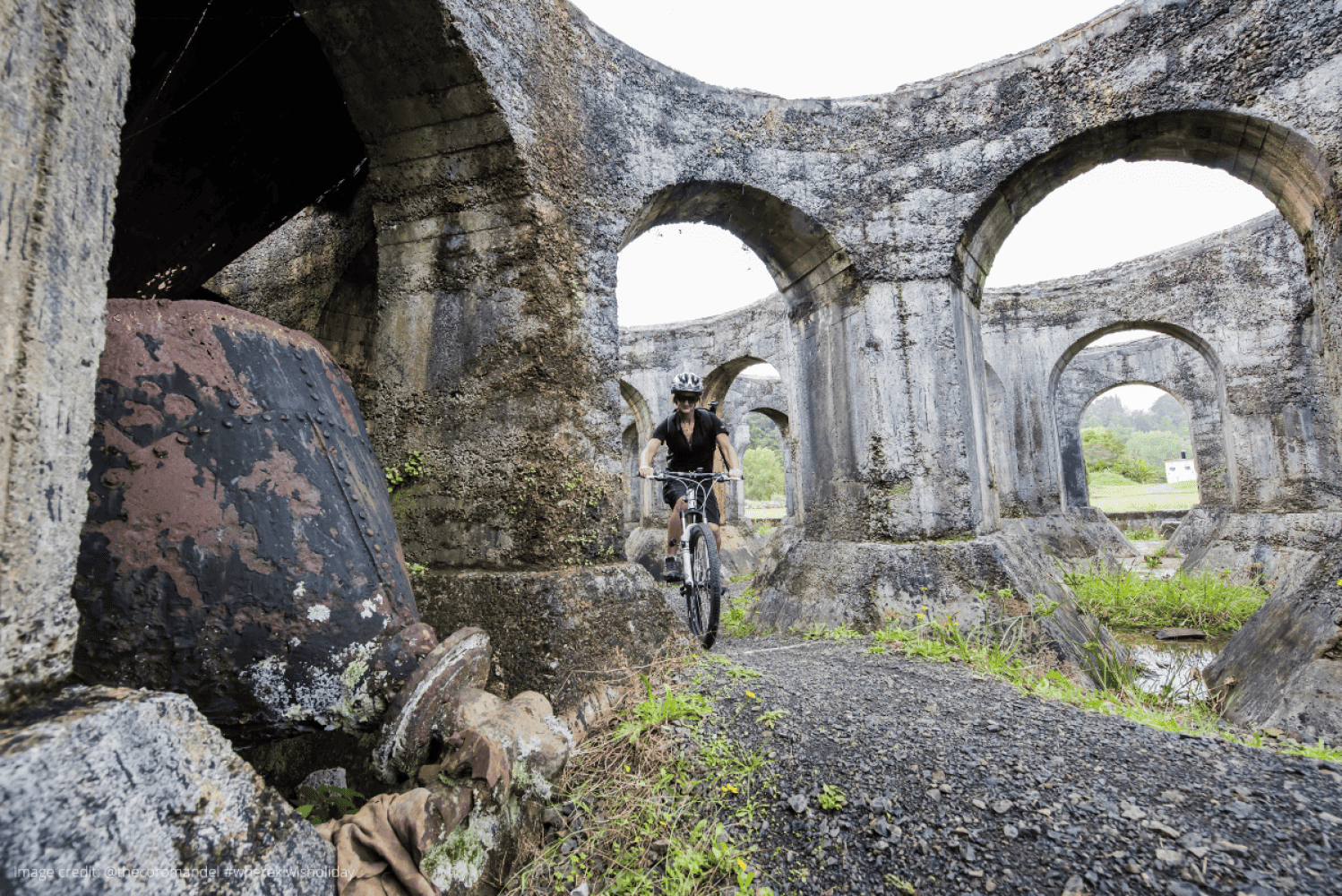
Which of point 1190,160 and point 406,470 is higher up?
point 1190,160

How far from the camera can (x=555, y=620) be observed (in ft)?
8.54

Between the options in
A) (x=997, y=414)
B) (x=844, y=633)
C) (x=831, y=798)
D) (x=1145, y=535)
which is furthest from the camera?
(x=1145, y=535)

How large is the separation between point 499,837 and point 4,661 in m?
1.23

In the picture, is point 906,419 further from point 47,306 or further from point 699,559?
point 47,306

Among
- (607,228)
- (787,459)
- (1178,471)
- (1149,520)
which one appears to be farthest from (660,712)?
(1178,471)

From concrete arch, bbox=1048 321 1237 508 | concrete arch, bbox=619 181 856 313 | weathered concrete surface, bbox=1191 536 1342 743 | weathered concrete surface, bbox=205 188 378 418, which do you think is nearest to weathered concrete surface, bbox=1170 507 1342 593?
concrete arch, bbox=1048 321 1237 508

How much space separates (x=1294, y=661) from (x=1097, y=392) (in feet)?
35.2

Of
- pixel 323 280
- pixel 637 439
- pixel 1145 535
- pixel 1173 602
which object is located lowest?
pixel 1145 535

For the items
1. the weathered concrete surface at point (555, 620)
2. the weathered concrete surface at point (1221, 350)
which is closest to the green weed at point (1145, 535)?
the weathered concrete surface at point (1221, 350)

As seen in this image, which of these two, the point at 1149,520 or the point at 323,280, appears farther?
the point at 1149,520

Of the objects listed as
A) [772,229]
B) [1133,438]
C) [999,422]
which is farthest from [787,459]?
[1133,438]

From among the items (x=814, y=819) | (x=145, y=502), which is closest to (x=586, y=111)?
(x=145, y=502)

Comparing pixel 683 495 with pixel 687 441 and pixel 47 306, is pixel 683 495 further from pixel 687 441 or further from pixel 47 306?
pixel 47 306

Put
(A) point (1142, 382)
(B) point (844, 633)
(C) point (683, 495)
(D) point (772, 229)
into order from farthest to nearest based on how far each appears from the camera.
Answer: (A) point (1142, 382)
(D) point (772, 229)
(C) point (683, 495)
(B) point (844, 633)
